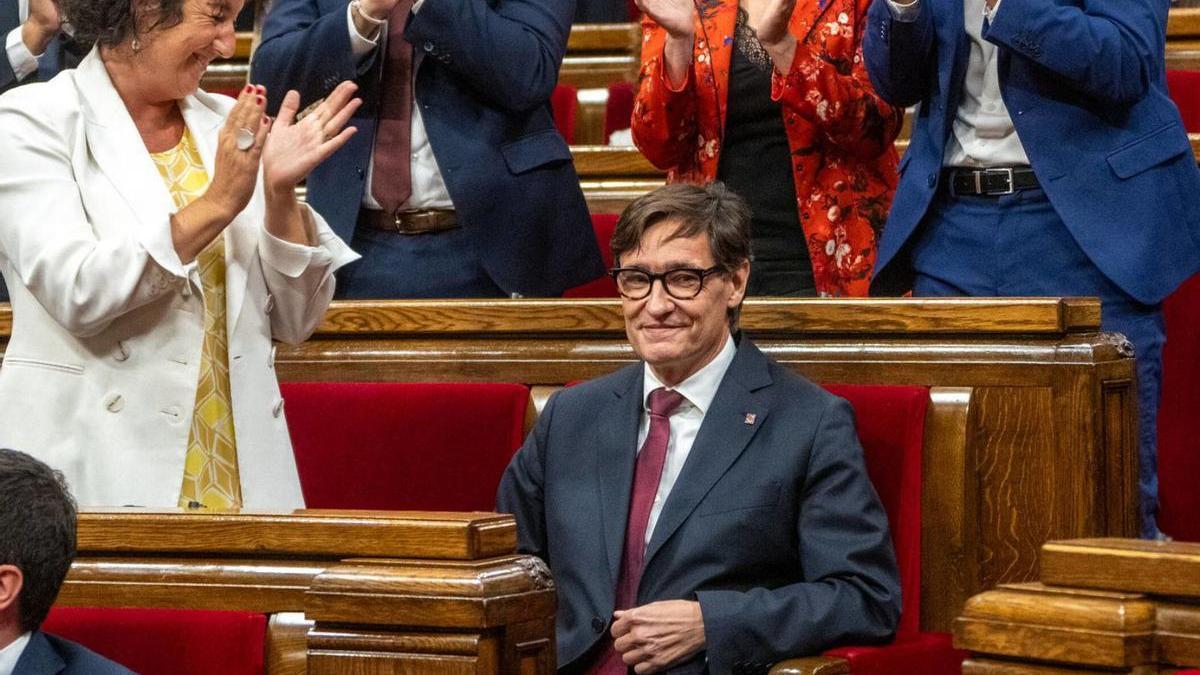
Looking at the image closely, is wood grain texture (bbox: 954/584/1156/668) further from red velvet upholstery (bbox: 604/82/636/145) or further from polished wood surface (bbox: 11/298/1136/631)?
red velvet upholstery (bbox: 604/82/636/145)

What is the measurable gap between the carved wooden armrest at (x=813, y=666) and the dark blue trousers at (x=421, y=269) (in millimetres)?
1005

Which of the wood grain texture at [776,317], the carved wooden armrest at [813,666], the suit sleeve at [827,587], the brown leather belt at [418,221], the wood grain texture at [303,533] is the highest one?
the brown leather belt at [418,221]

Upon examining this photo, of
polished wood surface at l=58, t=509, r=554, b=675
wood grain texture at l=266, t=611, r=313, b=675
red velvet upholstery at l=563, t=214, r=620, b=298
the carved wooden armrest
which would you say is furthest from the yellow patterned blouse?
red velvet upholstery at l=563, t=214, r=620, b=298

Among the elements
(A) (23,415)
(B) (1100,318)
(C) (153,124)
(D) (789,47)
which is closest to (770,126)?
(D) (789,47)

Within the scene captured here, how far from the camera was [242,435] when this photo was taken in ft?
6.08

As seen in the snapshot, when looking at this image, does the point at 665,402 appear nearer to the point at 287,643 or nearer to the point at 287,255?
the point at 287,255

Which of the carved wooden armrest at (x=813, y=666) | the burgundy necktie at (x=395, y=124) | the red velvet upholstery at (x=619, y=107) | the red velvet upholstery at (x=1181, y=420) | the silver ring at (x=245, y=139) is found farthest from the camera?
the red velvet upholstery at (x=619, y=107)

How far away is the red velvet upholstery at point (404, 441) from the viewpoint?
2213mm

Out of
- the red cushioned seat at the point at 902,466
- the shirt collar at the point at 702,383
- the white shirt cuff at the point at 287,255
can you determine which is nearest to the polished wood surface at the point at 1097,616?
the red cushioned seat at the point at 902,466

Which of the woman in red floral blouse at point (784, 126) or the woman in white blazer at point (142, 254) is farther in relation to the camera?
the woman in red floral blouse at point (784, 126)

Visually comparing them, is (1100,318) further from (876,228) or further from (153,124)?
(153,124)

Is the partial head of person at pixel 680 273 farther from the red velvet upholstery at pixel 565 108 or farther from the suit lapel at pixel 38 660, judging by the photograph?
the red velvet upholstery at pixel 565 108

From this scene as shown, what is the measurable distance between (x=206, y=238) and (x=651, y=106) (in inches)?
33.8

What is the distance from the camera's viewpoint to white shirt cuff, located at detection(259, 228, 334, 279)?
6.05 feet
